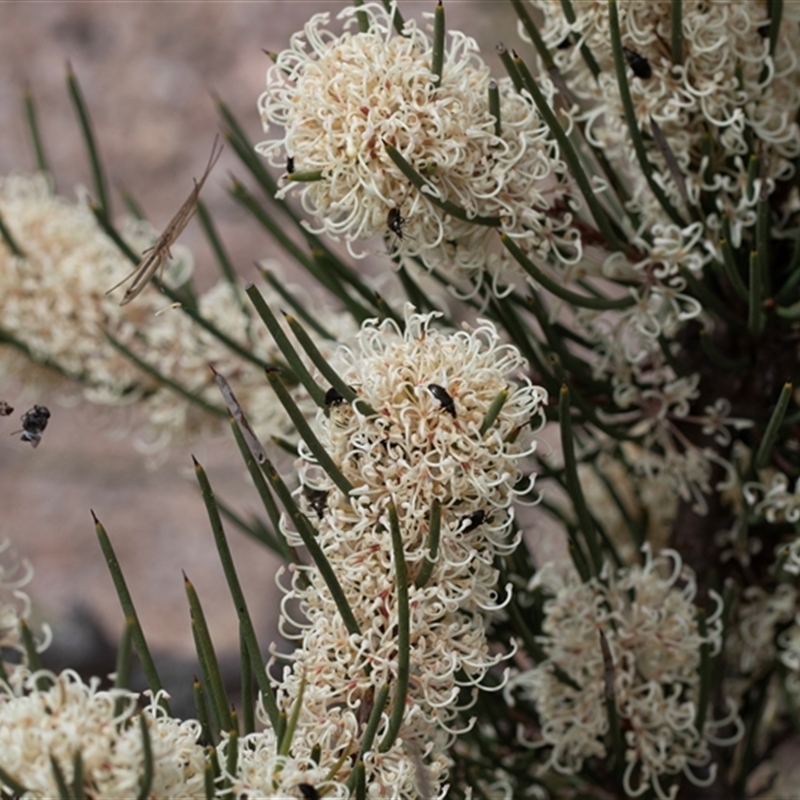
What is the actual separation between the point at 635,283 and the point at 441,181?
12 centimetres

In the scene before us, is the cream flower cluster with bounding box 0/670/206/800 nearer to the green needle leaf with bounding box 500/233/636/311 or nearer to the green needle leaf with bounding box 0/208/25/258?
the green needle leaf with bounding box 500/233/636/311

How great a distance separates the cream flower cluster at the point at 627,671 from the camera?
448 millimetres

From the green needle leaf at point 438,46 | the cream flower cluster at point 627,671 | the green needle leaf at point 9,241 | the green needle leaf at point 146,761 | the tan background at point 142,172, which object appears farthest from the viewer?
the tan background at point 142,172

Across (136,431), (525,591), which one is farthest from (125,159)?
(525,591)

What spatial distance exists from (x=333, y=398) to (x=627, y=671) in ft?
0.63

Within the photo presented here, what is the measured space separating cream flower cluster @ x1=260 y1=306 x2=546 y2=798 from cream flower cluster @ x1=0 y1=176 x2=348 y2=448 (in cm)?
25

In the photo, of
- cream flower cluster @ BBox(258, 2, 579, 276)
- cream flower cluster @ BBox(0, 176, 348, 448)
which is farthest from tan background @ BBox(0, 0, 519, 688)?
cream flower cluster @ BBox(258, 2, 579, 276)

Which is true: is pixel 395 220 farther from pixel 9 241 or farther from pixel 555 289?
pixel 9 241

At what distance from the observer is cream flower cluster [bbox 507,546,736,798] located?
45cm

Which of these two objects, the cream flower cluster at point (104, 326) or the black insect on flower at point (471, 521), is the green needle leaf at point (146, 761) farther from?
the cream flower cluster at point (104, 326)

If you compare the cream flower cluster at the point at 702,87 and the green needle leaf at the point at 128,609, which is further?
the cream flower cluster at the point at 702,87

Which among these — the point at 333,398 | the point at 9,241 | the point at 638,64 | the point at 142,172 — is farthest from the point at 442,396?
the point at 142,172

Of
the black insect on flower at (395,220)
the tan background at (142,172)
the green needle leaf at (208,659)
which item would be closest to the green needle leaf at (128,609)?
the green needle leaf at (208,659)

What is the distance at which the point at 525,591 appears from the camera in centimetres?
49
